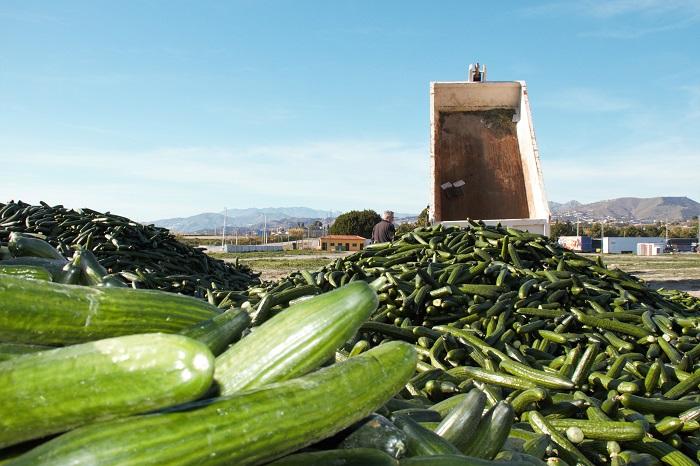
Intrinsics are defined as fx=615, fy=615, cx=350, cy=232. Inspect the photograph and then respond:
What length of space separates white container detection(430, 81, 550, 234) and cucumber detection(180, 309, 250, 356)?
359 inches

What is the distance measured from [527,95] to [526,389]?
27.8 feet

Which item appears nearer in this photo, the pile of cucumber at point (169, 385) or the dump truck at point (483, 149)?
the pile of cucumber at point (169, 385)

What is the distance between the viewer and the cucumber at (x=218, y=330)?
1757 millimetres

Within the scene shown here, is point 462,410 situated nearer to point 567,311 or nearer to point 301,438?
point 301,438

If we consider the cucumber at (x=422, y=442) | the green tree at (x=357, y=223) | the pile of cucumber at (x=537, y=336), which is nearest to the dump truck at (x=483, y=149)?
the pile of cucumber at (x=537, y=336)

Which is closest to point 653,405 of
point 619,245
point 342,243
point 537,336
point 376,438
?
point 537,336

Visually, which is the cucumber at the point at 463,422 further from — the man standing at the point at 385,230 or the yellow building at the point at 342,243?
the yellow building at the point at 342,243

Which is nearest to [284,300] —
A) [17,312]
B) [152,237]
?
[17,312]

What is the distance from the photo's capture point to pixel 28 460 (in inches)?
48.4

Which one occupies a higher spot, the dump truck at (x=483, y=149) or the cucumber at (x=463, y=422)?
the dump truck at (x=483, y=149)

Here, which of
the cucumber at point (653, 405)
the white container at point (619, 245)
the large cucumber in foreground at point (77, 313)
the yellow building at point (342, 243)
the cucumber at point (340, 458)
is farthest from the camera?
the white container at point (619, 245)

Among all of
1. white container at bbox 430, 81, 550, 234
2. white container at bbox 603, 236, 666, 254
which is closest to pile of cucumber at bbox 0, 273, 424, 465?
white container at bbox 430, 81, 550, 234

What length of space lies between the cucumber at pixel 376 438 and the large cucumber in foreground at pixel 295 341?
22 centimetres

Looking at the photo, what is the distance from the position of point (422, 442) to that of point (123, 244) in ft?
32.5
